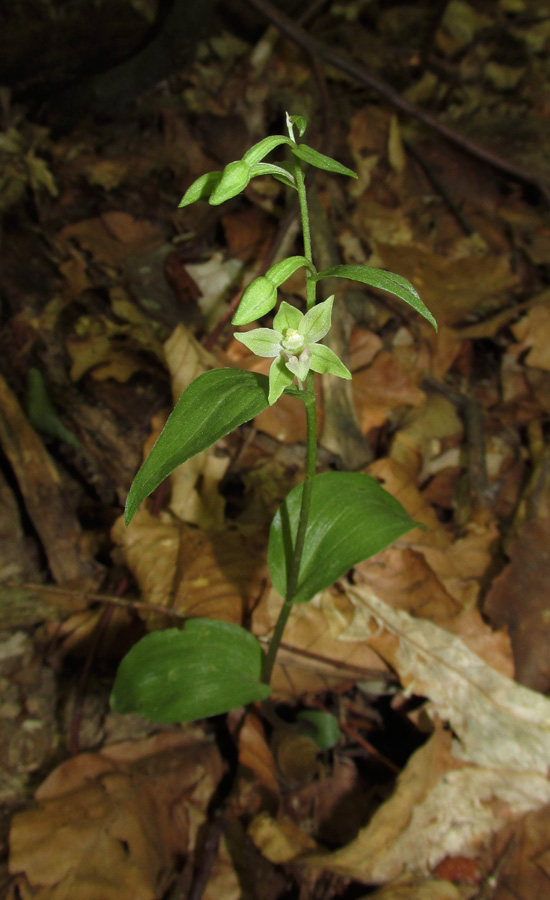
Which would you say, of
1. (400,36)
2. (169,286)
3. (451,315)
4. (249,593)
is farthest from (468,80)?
(249,593)

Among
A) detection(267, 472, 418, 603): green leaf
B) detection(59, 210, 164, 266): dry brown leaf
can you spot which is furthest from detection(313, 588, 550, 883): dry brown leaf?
detection(59, 210, 164, 266): dry brown leaf

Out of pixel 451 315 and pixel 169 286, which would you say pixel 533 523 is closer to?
pixel 451 315

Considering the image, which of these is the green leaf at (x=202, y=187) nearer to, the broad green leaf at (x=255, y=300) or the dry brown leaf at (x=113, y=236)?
the broad green leaf at (x=255, y=300)

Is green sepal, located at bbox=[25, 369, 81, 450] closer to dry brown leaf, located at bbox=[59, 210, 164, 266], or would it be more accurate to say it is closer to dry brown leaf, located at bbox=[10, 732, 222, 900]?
dry brown leaf, located at bbox=[59, 210, 164, 266]

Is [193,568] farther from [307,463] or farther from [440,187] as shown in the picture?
[440,187]

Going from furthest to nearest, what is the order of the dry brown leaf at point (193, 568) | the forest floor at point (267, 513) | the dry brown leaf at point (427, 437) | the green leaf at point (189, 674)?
the dry brown leaf at point (427, 437)
the dry brown leaf at point (193, 568)
the forest floor at point (267, 513)
the green leaf at point (189, 674)

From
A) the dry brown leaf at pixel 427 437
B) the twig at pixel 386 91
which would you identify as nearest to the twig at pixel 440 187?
the twig at pixel 386 91

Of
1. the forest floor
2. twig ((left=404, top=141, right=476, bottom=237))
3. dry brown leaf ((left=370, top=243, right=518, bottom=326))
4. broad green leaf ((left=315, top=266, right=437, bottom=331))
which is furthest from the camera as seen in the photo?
twig ((left=404, top=141, right=476, bottom=237))

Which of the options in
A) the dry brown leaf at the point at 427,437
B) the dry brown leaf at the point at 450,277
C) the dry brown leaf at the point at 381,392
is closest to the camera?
the dry brown leaf at the point at 427,437
